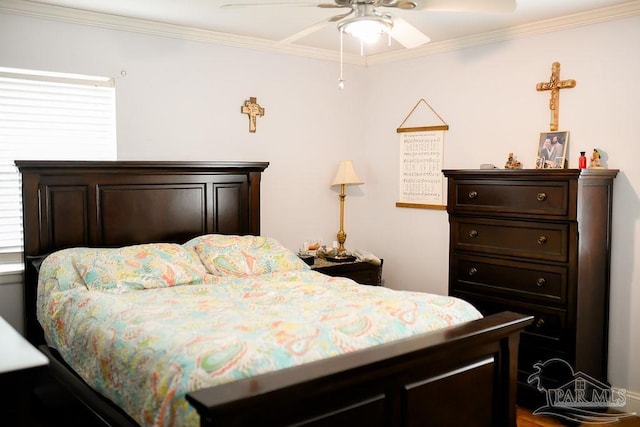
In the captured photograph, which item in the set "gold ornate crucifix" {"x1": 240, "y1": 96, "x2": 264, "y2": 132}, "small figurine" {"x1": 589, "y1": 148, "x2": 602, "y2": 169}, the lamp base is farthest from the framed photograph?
"gold ornate crucifix" {"x1": 240, "y1": 96, "x2": 264, "y2": 132}

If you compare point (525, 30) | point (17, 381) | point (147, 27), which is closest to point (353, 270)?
point (525, 30)

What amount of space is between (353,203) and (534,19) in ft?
6.84

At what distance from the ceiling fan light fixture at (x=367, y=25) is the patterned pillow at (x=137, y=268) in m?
1.59

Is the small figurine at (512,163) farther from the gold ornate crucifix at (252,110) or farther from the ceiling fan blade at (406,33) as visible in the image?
the gold ornate crucifix at (252,110)

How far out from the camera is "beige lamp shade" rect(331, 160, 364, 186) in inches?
186

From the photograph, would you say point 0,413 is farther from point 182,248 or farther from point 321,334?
point 182,248

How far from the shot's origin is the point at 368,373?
195 cm

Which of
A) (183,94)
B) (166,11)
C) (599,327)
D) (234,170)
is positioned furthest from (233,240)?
(599,327)

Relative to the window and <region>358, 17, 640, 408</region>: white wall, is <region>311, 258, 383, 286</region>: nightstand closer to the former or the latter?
<region>358, 17, 640, 408</region>: white wall

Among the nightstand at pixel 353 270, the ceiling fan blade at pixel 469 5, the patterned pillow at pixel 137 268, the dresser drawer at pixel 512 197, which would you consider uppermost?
the ceiling fan blade at pixel 469 5

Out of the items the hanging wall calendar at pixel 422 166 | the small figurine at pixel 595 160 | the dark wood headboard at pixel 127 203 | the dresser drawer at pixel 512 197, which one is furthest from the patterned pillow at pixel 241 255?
the small figurine at pixel 595 160

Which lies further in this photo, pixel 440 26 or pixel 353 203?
pixel 353 203

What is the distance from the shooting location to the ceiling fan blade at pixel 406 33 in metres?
2.68

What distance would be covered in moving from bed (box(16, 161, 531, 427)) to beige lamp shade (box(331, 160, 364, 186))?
758 mm
